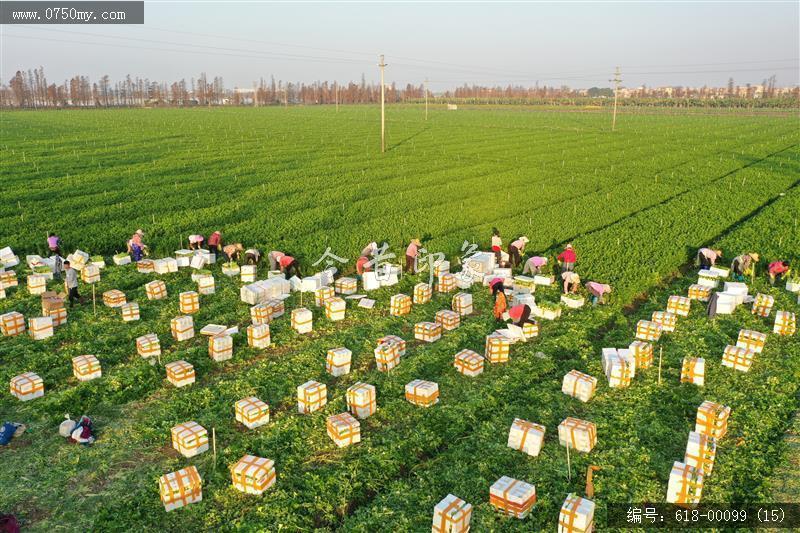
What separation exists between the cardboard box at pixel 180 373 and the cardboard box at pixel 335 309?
13.2ft

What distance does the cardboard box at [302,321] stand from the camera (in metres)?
14.0

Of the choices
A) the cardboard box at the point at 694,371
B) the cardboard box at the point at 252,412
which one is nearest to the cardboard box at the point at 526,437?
the cardboard box at the point at 694,371

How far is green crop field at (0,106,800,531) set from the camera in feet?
27.9

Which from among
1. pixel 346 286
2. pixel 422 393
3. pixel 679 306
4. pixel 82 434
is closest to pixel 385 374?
pixel 422 393

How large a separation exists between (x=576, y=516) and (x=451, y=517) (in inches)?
62.4

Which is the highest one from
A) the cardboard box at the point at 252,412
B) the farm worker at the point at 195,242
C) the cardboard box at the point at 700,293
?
the farm worker at the point at 195,242

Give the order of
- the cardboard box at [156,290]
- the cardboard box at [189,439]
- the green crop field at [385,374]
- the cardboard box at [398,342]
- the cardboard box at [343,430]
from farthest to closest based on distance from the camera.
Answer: the cardboard box at [156,290]
the cardboard box at [398,342]
the cardboard box at [343,430]
the cardboard box at [189,439]
the green crop field at [385,374]

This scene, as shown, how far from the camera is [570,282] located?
53.1 feet

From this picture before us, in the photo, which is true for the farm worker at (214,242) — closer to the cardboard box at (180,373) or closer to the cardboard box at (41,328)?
the cardboard box at (41,328)

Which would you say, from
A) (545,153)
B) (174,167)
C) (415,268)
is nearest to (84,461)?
(415,268)

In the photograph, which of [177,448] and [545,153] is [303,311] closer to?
[177,448]

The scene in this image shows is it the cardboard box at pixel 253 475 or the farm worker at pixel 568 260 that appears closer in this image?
the cardboard box at pixel 253 475

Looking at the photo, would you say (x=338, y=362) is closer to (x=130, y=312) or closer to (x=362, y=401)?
(x=362, y=401)

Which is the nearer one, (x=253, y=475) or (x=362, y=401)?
(x=253, y=475)
